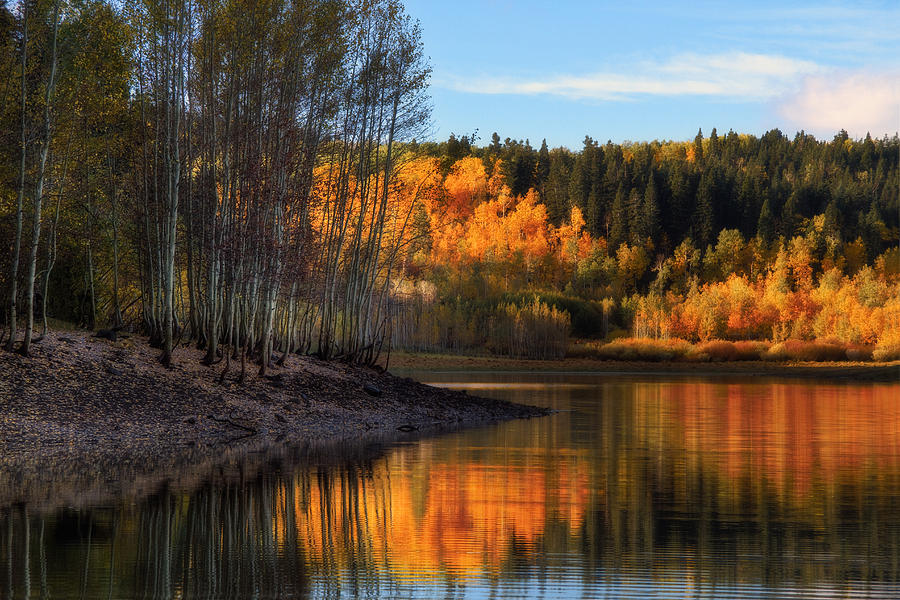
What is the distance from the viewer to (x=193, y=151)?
34.6 metres

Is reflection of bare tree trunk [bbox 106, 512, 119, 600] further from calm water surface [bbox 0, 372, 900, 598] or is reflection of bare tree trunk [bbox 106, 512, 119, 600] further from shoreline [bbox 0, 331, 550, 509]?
shoreline [bbox 0, 331, 550, 509]

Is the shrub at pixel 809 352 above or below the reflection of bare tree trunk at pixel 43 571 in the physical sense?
below

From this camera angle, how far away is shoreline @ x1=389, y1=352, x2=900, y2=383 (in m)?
93.4

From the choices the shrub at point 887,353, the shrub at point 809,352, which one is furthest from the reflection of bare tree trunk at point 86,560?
the shrub at point 809,352

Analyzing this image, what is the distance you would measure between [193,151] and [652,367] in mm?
81607

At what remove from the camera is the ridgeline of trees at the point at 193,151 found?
2970 cm

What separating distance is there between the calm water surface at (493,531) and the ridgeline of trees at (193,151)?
444 inches

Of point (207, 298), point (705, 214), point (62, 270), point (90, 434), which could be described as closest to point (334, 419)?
point (207, 298)

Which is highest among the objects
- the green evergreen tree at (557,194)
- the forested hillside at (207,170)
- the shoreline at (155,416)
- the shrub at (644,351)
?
the green evergreen tree at (557,194)

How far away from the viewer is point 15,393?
22922 mm

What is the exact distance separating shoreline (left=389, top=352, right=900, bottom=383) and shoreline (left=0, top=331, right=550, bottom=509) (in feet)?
190

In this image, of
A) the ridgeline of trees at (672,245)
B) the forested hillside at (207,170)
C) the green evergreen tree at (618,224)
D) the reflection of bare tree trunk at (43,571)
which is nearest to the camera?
the reflection of bare tree trunk at (43,571)

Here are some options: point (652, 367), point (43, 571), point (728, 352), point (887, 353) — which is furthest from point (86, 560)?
point (728, 352)

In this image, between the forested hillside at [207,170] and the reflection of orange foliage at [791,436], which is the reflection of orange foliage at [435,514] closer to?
the reflection of orange foliage at [791,436]
